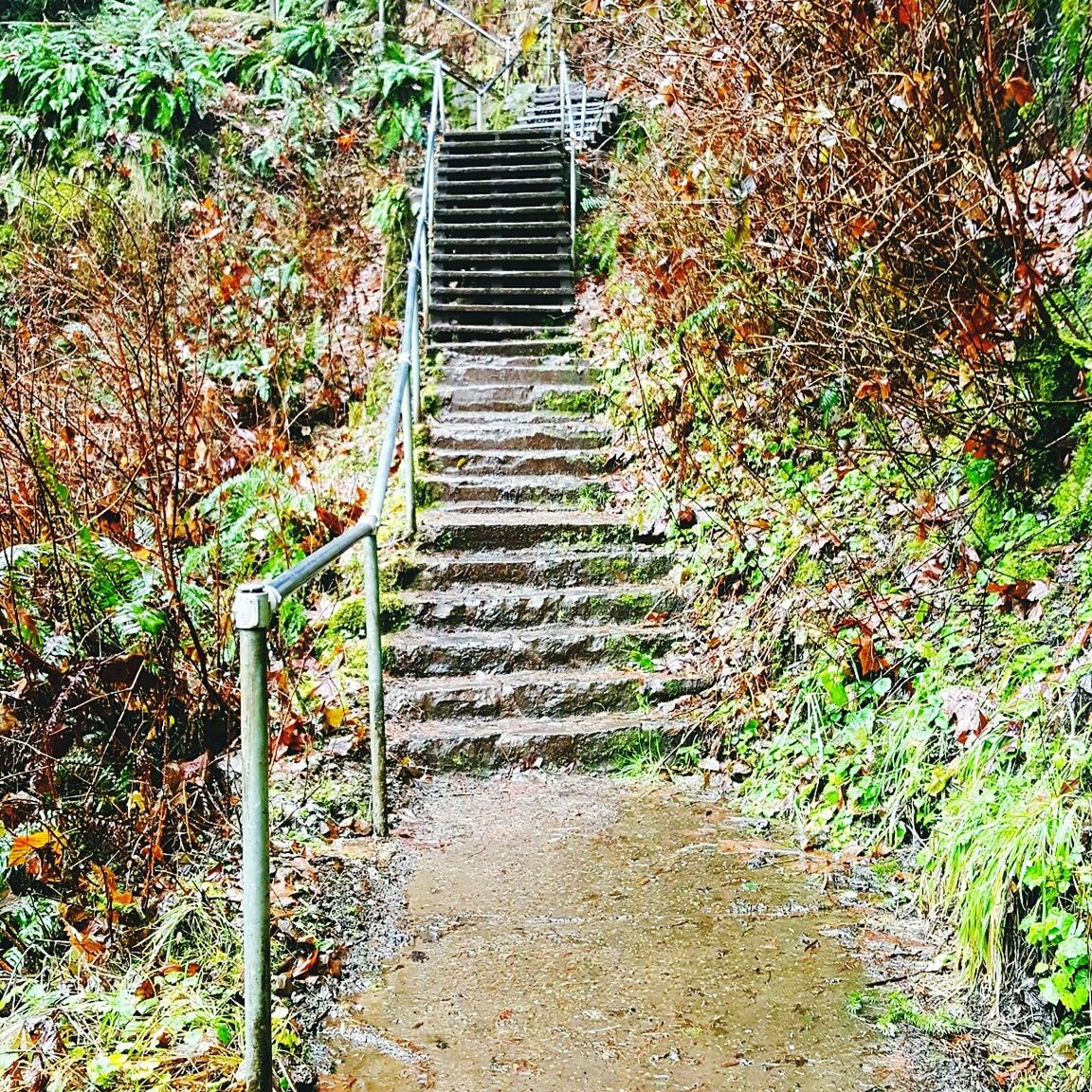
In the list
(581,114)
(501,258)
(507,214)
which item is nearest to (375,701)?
(501,258)

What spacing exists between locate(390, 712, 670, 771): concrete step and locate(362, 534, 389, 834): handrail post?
729 millimetres

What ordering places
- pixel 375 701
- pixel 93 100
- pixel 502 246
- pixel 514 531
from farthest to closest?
pixel 93 100 < pixel 502 246 < pixel 514 531 < pixel 375 701

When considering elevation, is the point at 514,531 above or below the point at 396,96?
below

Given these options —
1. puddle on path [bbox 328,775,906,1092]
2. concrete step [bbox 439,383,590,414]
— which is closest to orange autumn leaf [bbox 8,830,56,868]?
puddle on path [bbox 328,775,906,1092]

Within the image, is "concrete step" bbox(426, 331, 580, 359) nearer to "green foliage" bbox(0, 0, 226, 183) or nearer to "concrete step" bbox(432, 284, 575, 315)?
"concrete step" bbox(432, 284, 575, 315)

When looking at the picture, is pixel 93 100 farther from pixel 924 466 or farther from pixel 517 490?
pixel 924 466

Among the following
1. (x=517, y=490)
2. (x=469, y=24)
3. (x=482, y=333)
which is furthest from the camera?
(x=469, y=24)

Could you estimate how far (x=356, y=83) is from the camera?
509 inches

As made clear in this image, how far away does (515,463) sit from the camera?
21.9ft

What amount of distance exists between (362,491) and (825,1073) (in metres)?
4.35

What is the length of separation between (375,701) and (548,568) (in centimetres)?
223

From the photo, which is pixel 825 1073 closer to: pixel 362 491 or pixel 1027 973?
pixel 1027 973

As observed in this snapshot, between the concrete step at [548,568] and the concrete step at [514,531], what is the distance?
0.13 metres

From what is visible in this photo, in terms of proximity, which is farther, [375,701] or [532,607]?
[532,607]
